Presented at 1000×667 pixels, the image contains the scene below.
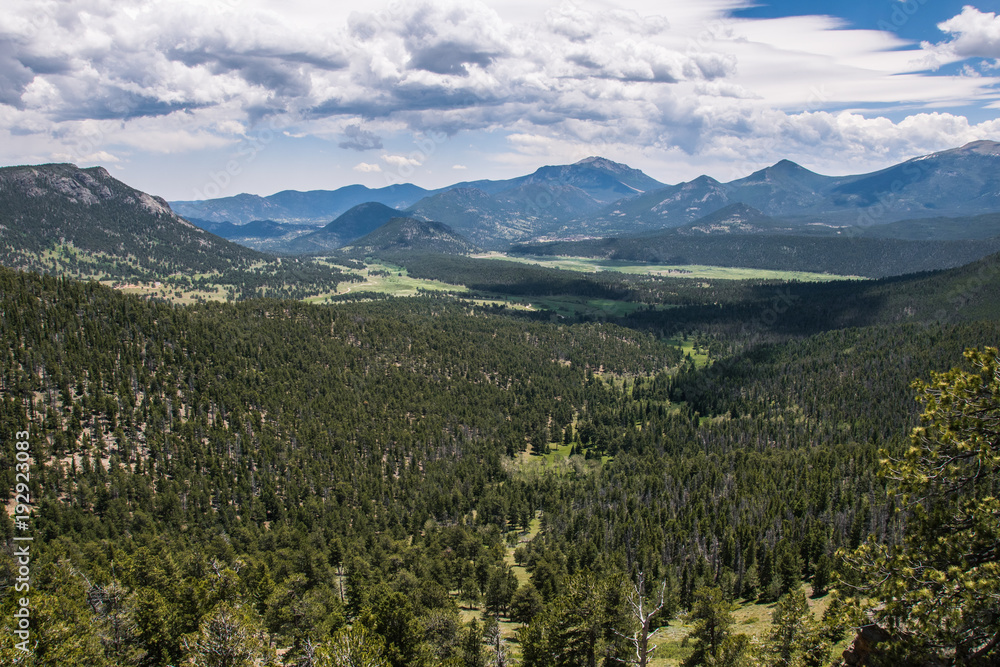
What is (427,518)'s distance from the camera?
443 feet

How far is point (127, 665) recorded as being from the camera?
5141 centimetres

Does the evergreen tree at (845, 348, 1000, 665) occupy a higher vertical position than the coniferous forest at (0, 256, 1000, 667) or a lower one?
higher

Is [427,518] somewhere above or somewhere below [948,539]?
below

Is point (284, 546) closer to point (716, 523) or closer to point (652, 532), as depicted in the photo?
point (652, 532)

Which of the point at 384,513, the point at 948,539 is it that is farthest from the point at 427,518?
the point at 948,539

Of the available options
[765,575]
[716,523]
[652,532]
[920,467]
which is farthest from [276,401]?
[920,467]

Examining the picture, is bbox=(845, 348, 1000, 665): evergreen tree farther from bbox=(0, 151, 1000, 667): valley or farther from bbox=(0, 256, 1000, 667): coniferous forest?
bbox=(0, 151, 1000, 667): valley

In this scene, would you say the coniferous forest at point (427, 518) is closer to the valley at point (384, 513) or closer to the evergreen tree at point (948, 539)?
the evergreen tree at point (948, 539)

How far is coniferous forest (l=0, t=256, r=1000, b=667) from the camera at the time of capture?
2217 centimetres

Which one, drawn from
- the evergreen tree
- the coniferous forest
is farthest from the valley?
the coniferous forest

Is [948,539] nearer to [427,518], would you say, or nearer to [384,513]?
[427,518]

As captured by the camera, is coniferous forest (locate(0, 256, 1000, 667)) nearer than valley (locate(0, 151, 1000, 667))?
Yes

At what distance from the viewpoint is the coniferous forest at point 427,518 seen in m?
22.2

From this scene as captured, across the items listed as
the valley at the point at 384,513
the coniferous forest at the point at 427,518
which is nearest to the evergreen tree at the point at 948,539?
the coniferous forest at the point at 427,518
